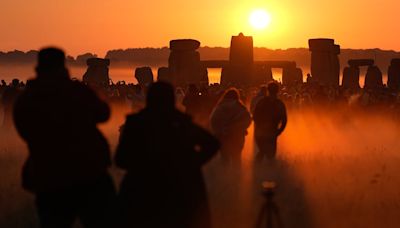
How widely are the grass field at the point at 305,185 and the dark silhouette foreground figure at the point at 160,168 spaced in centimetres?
323

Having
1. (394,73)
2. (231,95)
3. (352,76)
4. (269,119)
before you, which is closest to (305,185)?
(269,119)

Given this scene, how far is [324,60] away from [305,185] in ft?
110

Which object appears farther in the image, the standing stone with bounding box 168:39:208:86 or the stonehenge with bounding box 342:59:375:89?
the stonehenge with bounding box 342:59:375:89

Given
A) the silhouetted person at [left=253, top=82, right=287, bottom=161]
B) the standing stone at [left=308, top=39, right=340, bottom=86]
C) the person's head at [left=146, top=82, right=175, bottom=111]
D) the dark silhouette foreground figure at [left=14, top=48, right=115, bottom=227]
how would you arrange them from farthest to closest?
1. the standing stone at [left=308, top=39, right=340, bottom=86]
2. the silhouetted person at [left=253, top=82, right=287, bottom=161]
3. the dark silhouette foreground figure at [left=14, top=48, right=115, bottom=227]
4. the person's head at [left=146, top=82, right=175, bottom=111]

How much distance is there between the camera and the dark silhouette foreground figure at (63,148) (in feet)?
21.1

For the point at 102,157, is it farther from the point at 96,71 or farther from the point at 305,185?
the point at 96,71

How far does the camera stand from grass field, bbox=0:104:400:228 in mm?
9938

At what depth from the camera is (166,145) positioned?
6.27 meters

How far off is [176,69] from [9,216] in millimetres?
33394

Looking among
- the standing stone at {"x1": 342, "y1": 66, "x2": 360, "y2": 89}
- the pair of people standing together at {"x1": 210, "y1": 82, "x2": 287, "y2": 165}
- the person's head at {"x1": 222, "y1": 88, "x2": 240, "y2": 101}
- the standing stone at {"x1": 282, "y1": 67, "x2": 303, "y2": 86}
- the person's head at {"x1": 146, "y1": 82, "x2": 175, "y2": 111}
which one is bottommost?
the standing stone at {"x1": 282, "y1": 67, "x2": 303, "y2": 86}

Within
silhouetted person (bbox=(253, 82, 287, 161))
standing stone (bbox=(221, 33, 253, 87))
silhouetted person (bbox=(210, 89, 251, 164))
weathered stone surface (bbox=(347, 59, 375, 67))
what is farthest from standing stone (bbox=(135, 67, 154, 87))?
silhouetted person (bbox=(210, 89, 251, 164))

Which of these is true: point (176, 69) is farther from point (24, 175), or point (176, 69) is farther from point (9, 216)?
point (24, 175)

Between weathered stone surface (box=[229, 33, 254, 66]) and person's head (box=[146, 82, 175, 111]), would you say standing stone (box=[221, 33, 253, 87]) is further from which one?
person's head (box=[146, 82, 175, 111])

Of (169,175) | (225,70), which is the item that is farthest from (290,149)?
(225,70)
